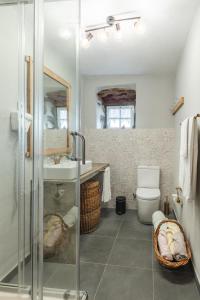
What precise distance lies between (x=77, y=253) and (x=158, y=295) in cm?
74

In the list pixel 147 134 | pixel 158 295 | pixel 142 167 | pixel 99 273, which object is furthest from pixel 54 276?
pixel 147 134

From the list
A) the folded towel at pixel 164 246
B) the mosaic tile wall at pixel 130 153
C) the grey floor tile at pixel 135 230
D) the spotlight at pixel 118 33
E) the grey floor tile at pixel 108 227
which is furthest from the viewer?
the mosaic tile wall at pixel 130 153

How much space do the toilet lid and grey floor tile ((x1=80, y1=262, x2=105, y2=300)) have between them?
4.59 feet

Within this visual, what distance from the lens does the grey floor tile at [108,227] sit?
315 centimetres

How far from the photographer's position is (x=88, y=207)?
322cm

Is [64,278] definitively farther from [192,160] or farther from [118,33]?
[118,33]

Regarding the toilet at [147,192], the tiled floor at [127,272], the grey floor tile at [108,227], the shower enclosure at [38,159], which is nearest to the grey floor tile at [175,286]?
the tiled floor at [127,272]

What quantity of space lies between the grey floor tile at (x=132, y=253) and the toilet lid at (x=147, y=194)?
2.39 ft

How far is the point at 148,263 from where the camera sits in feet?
7.77

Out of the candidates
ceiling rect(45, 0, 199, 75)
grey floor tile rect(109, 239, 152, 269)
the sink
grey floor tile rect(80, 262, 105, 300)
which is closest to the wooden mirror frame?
the sink

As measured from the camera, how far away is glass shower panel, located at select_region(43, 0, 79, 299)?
65.2 inches

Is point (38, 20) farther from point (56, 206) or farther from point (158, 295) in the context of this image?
point (158, 295)

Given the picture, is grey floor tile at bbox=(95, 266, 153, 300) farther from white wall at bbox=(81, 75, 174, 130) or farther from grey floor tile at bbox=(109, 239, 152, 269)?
white wall at bbox=(81, 75, 174, 130)

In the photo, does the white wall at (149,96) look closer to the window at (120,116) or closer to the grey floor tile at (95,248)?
the window at (120,116)
